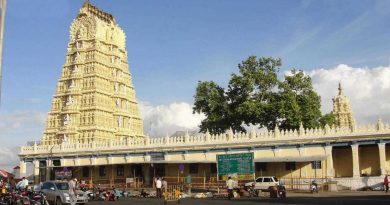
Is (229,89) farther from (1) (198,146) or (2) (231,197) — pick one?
(2) (231,197)

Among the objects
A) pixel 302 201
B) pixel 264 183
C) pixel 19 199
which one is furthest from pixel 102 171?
pixel 302 201

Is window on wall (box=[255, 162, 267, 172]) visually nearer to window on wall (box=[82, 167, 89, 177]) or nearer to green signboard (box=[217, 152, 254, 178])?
green signboard (box=[217, 152, 254, 178])

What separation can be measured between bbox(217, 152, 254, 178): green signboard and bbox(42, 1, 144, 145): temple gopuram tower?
31797 millimetres

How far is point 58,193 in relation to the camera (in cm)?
2552

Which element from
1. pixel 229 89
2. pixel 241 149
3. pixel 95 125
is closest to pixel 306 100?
pixel 229 89

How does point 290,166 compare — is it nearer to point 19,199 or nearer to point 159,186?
point 159,186

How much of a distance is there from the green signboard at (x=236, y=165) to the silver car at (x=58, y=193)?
12.2m

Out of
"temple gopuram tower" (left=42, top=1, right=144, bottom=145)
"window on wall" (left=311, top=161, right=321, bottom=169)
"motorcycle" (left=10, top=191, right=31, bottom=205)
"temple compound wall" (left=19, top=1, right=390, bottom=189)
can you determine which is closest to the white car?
"temple compound wall" (left=19, top=1, right=390, bottom=189)

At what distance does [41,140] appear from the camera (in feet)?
225

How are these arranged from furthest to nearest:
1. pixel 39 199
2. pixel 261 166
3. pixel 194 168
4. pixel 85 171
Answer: pixel 85 171 < pixel 194 168 < pixel 261 166 < pixel 39 199

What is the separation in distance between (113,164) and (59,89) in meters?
25.0

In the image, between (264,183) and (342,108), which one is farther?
(342,108)

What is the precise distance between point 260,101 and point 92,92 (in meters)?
25.2

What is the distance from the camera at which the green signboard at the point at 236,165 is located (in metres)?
35.1
